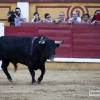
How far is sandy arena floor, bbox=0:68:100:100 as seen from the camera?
8.88 m

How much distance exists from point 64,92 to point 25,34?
5.97 meters

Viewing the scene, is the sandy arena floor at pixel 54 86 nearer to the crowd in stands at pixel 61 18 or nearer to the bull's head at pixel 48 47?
the bull's head at pixel 48 47

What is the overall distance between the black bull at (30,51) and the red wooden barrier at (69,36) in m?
3.72

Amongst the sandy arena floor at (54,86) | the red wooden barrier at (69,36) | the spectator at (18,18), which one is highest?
the spectator at (18,18)

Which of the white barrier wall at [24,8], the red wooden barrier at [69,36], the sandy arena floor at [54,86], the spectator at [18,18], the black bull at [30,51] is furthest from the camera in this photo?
the white barrier wall at [24,8]

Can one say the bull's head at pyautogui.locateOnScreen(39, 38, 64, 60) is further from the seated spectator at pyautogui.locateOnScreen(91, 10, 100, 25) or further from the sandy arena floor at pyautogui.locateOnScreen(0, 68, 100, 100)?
the seated spectator at pyautogui.locateOnScreen(91, 10, 100, 25)

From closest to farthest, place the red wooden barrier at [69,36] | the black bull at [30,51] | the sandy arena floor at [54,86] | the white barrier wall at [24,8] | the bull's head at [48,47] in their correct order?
the sandy arena floor at [54,86], the bull's head at [48,47], the black bull at [30,51], the red wooden barrier at [69,36], the white barrier wall at [24,8]

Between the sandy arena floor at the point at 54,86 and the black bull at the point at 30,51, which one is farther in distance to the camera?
the black bull at the point at 30,51

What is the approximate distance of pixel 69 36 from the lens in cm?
1521

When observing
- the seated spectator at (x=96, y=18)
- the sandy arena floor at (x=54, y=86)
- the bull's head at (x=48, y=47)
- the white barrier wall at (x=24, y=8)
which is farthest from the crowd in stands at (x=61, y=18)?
the bull's head at (x=48, y=47)

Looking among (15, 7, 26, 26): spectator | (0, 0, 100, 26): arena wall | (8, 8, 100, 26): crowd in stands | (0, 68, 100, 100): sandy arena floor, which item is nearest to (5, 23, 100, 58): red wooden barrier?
(8, 8, 100, 26): crowd in stands

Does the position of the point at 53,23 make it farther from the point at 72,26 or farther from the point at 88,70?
the point at 88,70

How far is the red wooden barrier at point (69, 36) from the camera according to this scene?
15.1 m

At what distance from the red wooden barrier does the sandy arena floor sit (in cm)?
128
